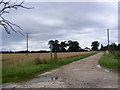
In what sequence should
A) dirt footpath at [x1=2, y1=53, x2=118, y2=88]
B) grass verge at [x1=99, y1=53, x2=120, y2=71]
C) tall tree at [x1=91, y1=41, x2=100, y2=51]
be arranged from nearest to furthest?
dirt footpath at [x1=2, y1=53, x2=118, y2=88]
grass verge at [x1=99, y1=53, x2=120, y2=71]
tall tree at [x1=91, y1=41, x2=100, y2=51]

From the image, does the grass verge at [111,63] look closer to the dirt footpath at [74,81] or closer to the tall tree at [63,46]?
the dirt footpath at [74,81]

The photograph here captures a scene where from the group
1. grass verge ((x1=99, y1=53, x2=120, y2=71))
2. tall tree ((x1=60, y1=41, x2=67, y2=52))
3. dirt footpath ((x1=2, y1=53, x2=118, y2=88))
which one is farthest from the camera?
tall tree ((x1=60, y1=41, x2=67, y2=52))

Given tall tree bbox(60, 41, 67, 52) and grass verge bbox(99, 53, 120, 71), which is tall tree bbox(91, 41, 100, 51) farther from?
grass verge bbox(99, 53, 120, 71)

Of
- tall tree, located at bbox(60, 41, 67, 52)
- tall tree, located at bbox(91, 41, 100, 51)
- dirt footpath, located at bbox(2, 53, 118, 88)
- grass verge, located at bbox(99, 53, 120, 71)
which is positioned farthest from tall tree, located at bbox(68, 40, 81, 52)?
dirt footpath, located at bbox(2, 53, 118, 88)

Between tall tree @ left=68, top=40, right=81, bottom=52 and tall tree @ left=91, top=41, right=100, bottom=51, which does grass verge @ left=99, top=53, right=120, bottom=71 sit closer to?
tall tree @ left=68, top=40, right=81, bottom=52

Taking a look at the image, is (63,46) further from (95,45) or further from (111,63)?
(111,63)

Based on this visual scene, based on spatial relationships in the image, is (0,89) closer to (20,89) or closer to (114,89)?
(20,89)

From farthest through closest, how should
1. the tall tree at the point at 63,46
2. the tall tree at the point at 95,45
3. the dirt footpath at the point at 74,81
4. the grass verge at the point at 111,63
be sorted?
the tall tree at the point at 95,45, the tall tree at the point at 63,46, the grass verge at the point at 111,63, the dirt footpath at the point at 74,81

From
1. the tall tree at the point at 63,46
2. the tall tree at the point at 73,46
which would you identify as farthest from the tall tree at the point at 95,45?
the tall tree at the point at 63,46

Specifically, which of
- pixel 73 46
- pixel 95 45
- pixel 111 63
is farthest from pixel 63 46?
pixel 111 63

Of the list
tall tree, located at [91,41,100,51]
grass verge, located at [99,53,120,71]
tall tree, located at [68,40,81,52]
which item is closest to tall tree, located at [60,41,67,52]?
tall tree, located at [68,40,81,52]

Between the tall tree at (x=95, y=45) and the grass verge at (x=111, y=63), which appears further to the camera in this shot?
the tall tree at (x=95, y=45)

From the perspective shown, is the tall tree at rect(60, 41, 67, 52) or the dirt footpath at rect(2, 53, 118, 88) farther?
the tall tree at rect(60, 41, 67, 52)

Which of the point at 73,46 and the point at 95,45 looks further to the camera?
the point at 95,45
